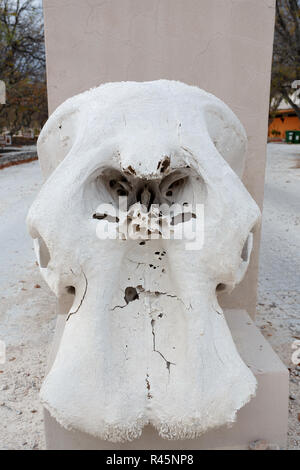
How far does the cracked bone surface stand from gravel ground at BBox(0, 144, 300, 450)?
2.95 feet

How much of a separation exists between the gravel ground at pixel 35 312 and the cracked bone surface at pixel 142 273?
2.95 ft

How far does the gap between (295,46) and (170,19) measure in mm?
8735

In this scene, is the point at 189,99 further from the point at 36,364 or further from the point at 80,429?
the point at 36,364

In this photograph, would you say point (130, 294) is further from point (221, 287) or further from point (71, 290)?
point (221, 287)

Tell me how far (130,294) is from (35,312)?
1.96 metres

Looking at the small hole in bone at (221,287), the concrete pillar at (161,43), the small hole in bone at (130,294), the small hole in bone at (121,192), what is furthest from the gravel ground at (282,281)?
the concrete pillar at (161,43)

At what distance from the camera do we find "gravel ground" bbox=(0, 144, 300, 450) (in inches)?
84.2

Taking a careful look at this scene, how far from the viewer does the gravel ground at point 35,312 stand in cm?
214

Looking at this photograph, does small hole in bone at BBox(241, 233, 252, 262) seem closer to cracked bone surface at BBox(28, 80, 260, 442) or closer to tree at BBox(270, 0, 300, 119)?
cracked bone surface at BBox(28, 80, 260, 442)

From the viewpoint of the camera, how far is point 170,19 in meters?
2.15

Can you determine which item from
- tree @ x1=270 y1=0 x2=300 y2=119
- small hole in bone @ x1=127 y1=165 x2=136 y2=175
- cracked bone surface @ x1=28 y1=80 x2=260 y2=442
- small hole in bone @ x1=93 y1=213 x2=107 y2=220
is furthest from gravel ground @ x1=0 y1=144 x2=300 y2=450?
tree @ x1=270 y1=0 x2=300 y2=119
